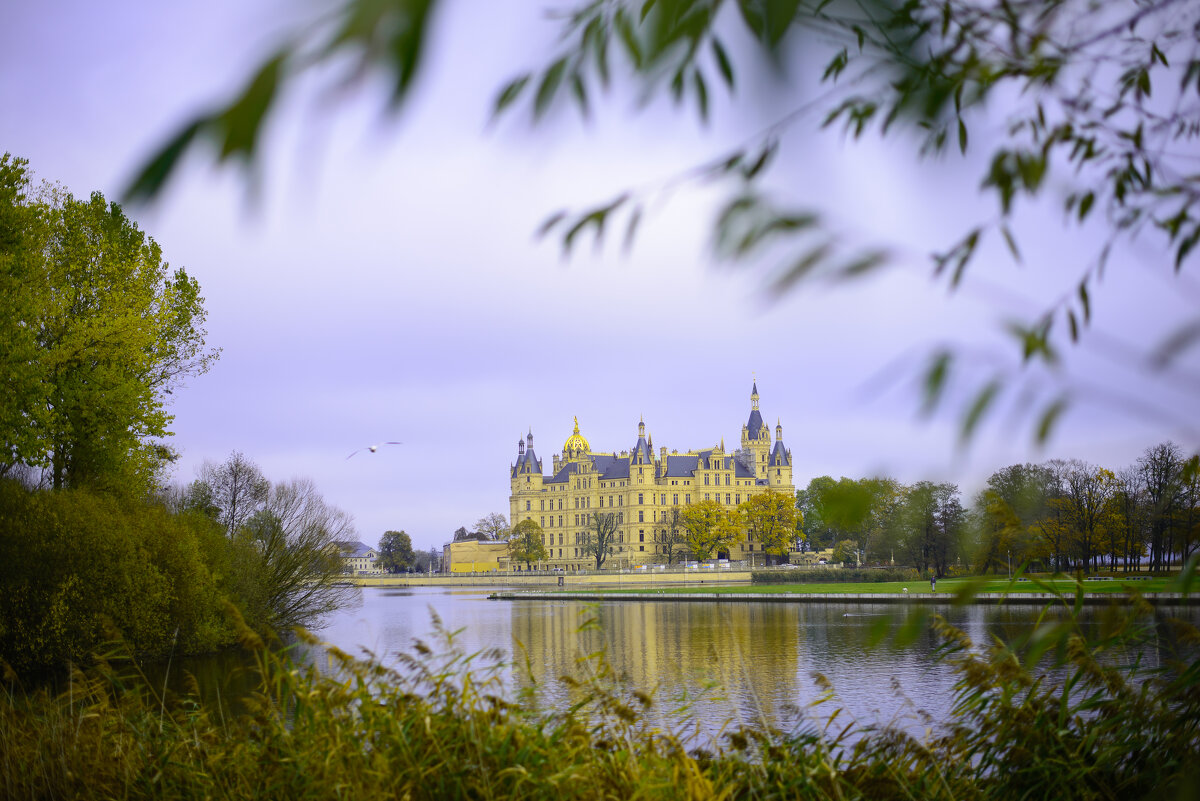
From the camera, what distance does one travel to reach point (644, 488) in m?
91.1

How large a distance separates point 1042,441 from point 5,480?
58.1ft

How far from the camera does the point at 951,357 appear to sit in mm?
1221

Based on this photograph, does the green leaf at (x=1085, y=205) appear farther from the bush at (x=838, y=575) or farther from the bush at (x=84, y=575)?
the bush at (x=838, y=575)

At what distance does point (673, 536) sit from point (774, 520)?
14.2 m

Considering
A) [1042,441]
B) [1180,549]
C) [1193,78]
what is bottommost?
[1180,549]

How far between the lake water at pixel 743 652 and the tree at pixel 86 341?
519cm

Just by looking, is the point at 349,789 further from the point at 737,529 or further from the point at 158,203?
the point at 737,529

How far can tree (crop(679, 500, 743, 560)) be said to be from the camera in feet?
256

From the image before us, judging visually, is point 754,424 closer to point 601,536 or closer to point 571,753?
point 601,536

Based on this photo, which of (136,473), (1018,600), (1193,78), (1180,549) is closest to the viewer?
(1193,78)

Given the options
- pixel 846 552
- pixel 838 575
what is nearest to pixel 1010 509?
pixel 838 575

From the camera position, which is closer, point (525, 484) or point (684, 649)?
point (684, 649)

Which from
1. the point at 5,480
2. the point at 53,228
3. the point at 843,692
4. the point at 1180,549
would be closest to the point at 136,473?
the point at 5,480

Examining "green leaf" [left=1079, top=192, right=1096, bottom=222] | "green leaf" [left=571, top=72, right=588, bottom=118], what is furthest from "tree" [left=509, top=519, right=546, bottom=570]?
"green leaf" [left=571, top=72, right=588, bottom=118]
